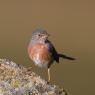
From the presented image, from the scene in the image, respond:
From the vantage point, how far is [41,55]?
31.2 feet

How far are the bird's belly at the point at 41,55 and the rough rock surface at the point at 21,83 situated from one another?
8.05 feet

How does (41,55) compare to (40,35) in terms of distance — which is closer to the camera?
(41,55)

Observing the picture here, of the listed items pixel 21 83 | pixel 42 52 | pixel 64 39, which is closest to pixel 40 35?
pixel 42 52

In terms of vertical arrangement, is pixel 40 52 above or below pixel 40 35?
below

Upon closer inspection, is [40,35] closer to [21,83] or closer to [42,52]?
[42,52]

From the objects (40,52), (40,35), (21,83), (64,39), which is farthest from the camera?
(64,39)

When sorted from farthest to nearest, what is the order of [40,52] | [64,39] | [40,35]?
[64,39] → [40,35] → [40,52]

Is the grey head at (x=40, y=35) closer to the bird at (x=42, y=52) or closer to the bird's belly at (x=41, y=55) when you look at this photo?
the bird at (x=42, y=52)

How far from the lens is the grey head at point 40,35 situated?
31.3 feet

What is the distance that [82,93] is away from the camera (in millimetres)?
14781

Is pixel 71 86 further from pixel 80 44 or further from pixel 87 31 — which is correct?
pixel 87 31

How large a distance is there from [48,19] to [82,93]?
14598mm

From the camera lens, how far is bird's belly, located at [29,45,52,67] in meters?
9.43

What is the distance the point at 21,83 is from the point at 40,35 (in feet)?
10.5
